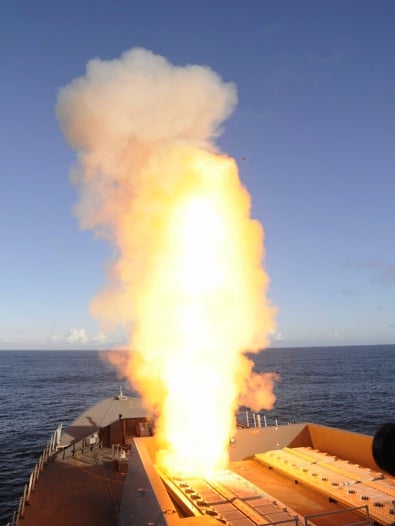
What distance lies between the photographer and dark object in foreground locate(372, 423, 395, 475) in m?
4.61

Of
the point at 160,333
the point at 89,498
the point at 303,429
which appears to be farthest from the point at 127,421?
the point at 303,429

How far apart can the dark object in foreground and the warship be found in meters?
6.15

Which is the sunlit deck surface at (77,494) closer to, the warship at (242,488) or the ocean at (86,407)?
the warship at (242,488)

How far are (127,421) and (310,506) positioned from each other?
18757 mm

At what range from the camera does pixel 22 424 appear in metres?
58.4

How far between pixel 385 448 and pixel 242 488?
1185 cm

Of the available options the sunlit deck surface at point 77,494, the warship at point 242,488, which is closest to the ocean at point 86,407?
the sunlit deck surface at point 77,494

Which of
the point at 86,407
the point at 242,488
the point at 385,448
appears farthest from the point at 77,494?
the point at 86,407

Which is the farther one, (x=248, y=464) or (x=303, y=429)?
(x=303, y=429)

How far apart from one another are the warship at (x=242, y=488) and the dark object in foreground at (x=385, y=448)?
615 cm

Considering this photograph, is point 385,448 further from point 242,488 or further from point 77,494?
point 77,494

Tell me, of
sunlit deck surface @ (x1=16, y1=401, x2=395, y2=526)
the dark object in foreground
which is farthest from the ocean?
the dark object in foreground

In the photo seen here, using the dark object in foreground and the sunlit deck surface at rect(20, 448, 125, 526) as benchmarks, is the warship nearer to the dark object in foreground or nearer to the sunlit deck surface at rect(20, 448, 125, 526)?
the sunlit deck surface at rect(20, 448, 125, 526)

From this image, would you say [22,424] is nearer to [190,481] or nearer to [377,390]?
[190,481]
